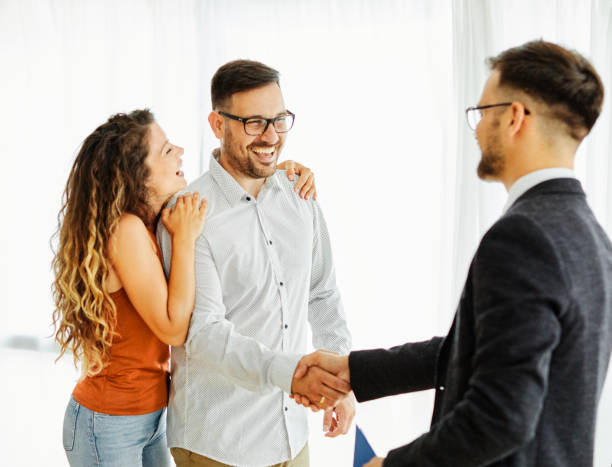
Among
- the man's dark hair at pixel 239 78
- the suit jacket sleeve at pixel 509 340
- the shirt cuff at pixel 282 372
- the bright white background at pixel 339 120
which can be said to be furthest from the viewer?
the bright white background at pixel 339 120

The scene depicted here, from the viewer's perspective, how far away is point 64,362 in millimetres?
3193

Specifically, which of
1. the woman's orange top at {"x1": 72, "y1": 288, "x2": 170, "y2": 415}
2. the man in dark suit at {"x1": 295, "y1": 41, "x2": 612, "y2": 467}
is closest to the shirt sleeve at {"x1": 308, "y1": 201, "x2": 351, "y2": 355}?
the woman's orange top at {"x1": 72, "y1": 288, "x2": 170, "y2": 415}

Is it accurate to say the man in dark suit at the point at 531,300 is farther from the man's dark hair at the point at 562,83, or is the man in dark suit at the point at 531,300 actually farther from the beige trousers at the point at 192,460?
the beige trousers at the point at 192,460

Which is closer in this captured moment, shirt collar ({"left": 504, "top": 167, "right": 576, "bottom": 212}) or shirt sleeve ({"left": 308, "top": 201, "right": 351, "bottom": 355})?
shirt collar ({"left": 504, "top": 167, "right": 576, "bottom": 212})

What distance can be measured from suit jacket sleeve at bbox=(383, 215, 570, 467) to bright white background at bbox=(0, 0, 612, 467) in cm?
133

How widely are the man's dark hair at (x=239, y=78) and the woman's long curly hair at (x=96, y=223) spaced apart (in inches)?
11.7

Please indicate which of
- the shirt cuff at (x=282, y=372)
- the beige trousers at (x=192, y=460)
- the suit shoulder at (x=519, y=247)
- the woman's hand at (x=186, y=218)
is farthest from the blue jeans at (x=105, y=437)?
the suit shoulder at (x=519, y=247)

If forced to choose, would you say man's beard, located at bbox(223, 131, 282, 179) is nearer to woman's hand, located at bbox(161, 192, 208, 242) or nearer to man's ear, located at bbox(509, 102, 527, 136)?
woman's hand, located at bbox(161, 192, 208, 242)

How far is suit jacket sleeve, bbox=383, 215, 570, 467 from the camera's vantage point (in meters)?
0.99

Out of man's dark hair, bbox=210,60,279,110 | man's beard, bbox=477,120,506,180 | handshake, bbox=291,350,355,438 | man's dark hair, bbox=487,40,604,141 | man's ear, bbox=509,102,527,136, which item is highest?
man's dark hair, bbox=210,60,279,110

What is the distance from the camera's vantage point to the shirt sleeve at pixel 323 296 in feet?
6.61

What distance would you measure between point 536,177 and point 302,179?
3.28ft

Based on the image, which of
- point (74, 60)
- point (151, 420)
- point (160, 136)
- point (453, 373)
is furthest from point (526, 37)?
point (74, 60)

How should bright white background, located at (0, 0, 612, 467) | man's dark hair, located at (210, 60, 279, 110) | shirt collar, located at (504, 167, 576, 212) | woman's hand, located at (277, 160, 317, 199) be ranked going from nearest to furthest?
shirt collar, located at (504, 167, 576, 212) → man's dark hair, located at (210, 60, 279, 110) → woman's hand, located at (277, 160, 317, 199) → bright white background, located at (0, 0, 612, 467)
